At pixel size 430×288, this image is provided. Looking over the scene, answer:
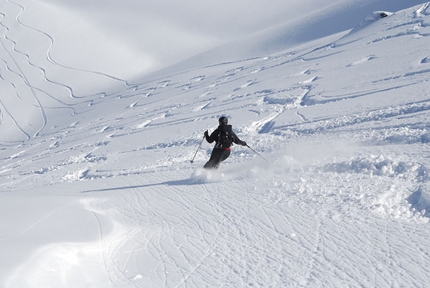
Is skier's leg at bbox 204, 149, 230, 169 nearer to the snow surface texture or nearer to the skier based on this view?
the skier

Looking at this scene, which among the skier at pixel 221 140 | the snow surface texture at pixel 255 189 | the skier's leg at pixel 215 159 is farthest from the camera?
the skier's leg at pixel 215 159

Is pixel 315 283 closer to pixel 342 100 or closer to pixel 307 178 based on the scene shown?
pixel 307 178

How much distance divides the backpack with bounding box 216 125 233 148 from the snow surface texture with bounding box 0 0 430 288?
0.51 metres

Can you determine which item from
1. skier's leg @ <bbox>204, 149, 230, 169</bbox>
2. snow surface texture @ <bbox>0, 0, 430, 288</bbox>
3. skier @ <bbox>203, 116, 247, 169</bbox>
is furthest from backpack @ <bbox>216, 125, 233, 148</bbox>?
snow surface texture @ <bbox>0, 0, 430, 288</bbox>

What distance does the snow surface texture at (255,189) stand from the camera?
15.7 feet

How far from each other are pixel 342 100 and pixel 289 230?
784 cm

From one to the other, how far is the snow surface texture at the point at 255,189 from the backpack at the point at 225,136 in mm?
509

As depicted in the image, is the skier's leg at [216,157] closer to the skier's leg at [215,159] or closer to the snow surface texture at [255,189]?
the skier's leg at [215,159]

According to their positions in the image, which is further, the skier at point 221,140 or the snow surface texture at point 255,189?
the skier at point 221,140

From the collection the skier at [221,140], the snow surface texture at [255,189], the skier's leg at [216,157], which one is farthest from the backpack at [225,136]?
the snow surface texture at [255,189]

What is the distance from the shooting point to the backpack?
340 inches

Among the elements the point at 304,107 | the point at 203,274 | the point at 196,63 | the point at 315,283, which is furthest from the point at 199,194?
the point at 196,63

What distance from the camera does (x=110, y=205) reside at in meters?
7.55

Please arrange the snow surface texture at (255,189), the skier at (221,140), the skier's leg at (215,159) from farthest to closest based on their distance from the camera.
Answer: the skier's leg at (215,159)
the skier at (221,140)
the snow surface texture at (255,189)
